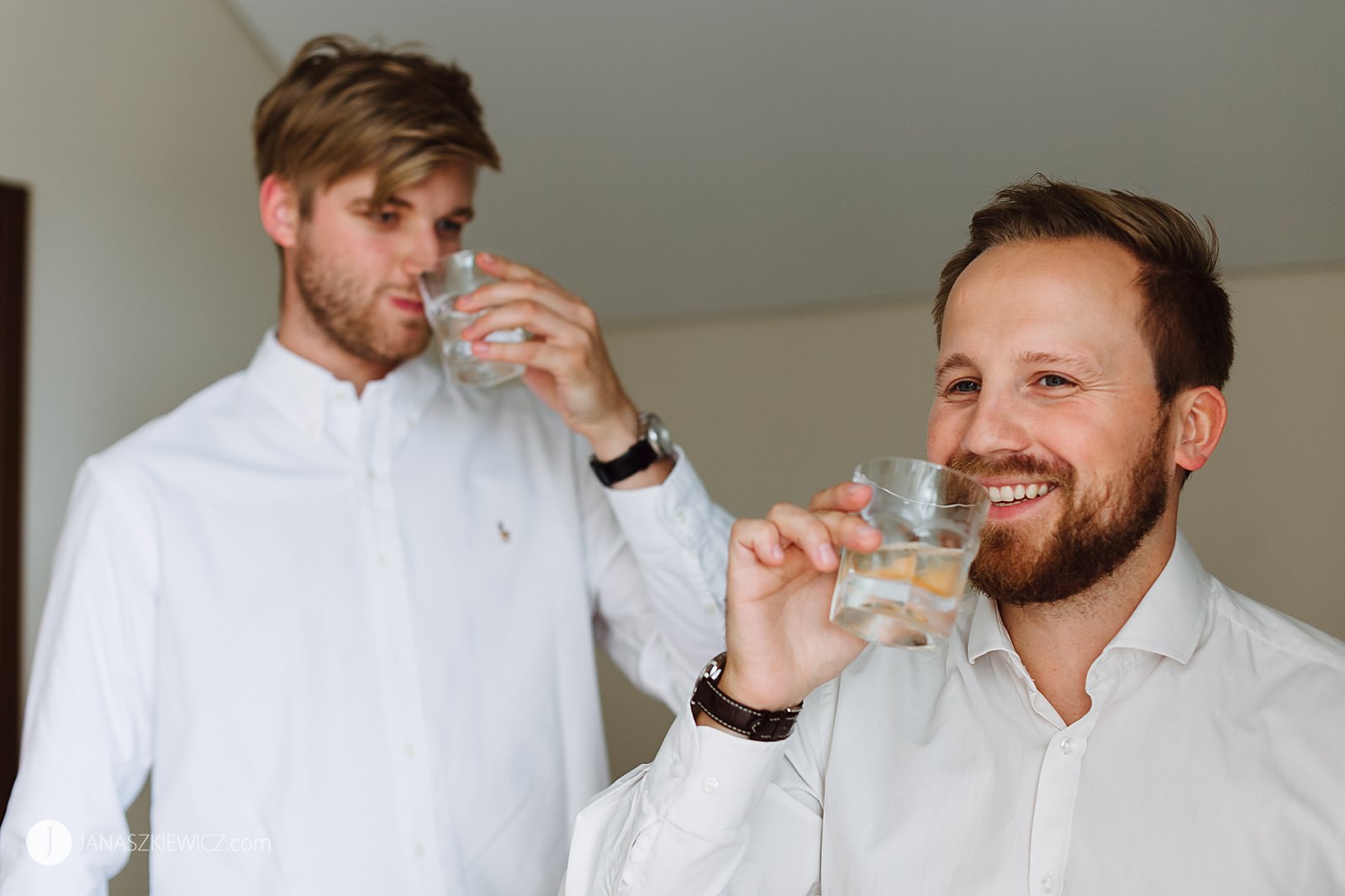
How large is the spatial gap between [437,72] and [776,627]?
122cm

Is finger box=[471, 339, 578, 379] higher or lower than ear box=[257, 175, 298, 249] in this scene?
lower

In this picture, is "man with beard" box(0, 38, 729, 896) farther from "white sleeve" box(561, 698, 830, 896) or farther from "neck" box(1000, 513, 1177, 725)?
"neck" box(1000, 513, 1177, 725)

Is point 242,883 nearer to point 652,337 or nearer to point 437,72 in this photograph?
point 437,72

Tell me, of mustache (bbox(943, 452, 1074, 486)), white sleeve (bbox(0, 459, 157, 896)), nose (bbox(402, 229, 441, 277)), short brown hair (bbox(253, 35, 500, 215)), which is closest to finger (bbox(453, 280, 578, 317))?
nose (bbox(402, 229, 441, 277))

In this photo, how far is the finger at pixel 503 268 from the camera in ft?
5.77

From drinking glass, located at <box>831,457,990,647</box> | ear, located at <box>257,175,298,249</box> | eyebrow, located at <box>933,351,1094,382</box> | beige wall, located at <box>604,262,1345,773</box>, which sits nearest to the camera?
drinking glass, located at <box>831,457,990,647</box>

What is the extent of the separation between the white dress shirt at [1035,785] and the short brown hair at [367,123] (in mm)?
1050

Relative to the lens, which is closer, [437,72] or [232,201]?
[437,72]

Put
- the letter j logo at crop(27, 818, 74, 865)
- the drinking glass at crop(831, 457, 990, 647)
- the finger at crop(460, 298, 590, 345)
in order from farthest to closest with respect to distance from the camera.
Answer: the finger at crop(460, 298, 590, 345) < the letter j logo at crop(27, 818, 74, 865) < the drinking glass at crop(831, 457, 990, 647)

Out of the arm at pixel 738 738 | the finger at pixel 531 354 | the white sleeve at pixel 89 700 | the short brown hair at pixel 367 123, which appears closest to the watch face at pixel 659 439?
the finger at pixel 531 354

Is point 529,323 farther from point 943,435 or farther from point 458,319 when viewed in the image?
point 943,435

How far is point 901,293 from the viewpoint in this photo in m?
2.57

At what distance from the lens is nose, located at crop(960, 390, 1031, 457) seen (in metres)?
1.24

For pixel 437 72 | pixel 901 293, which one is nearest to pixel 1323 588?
pixel 901 293
